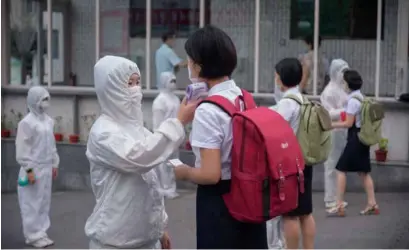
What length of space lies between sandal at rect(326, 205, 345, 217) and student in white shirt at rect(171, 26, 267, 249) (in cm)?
509

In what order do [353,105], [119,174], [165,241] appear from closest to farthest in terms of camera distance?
[119,174] → [165,241] → [353,105]

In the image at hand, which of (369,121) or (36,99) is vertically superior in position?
(36,99)

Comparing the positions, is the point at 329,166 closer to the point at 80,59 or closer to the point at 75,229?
the point at 75,229

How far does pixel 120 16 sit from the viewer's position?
482 inches

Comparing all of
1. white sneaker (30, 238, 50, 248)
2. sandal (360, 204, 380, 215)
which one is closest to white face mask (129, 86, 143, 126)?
white sneaker (30, 238, 50, 248)

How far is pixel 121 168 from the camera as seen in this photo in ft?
13.4

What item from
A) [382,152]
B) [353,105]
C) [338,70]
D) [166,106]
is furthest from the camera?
[382,152]

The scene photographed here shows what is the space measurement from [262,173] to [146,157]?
1.81 feet

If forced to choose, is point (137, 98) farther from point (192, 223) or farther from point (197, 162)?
point (192, 223)

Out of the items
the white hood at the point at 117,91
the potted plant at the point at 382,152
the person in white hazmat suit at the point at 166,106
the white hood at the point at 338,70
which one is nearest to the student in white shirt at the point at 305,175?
the white hood at the point at 117,91

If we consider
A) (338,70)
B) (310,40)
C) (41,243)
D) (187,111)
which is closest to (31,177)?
(41,243)

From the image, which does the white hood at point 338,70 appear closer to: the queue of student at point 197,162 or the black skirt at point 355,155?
the black skirt at point 355,155

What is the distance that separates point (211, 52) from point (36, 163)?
431 cm

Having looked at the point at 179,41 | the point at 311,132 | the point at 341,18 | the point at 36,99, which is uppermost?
the point at 341,18
